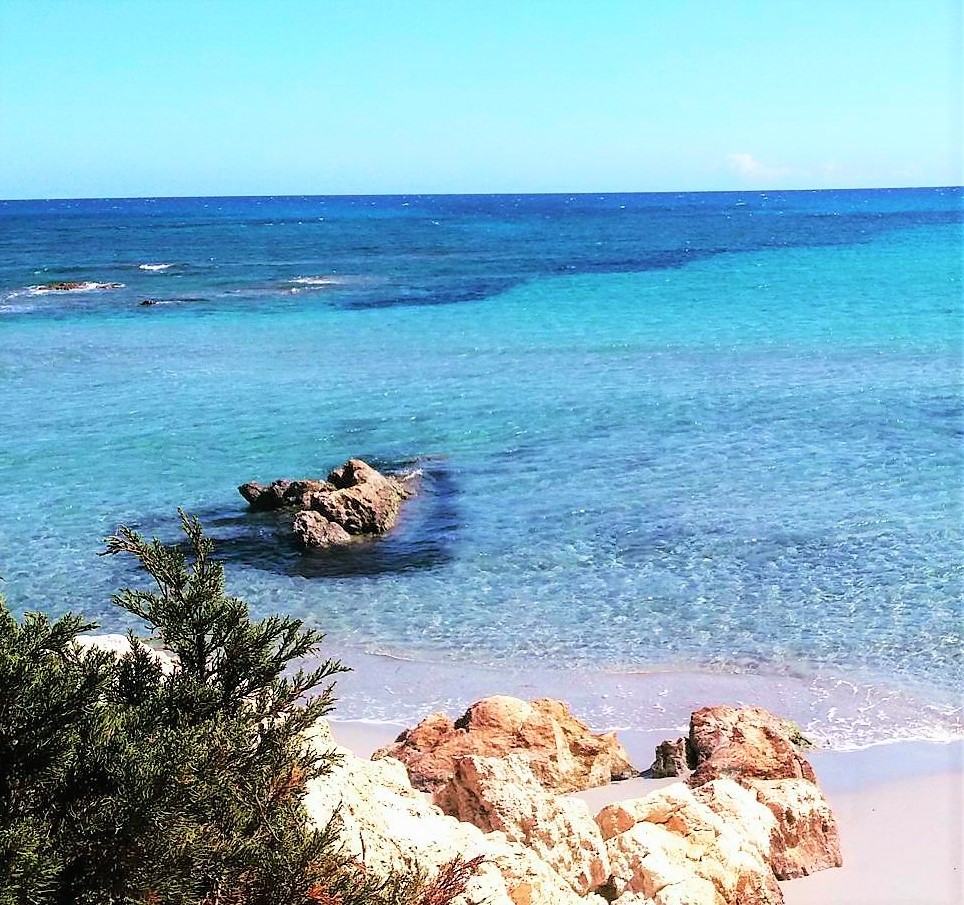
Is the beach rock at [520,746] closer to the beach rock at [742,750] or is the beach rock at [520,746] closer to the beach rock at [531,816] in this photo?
the beach rock at [742,750]

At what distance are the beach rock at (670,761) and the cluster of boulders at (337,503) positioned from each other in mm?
7409

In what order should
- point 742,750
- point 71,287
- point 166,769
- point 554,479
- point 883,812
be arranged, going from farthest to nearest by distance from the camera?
point 71,287 → point 554,479 → point 883,812 → point 742,750 → point 166,769

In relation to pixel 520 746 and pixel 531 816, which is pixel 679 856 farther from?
pixel 520 746

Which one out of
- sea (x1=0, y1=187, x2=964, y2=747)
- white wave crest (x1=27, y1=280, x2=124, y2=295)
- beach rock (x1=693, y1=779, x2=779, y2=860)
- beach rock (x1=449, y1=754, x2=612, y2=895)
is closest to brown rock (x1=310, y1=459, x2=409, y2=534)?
sea (x1=0, y1=187, x2=964, y2=747)

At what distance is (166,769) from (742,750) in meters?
5.63

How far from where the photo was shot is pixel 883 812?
29.4 ft

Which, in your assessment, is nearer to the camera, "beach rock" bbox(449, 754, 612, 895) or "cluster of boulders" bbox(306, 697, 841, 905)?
"cluster of boulders" bbox(306, 697, 841, 905)

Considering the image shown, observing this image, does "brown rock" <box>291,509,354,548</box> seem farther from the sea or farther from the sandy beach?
the sandy beach

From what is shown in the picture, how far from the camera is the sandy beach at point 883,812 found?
7766 millimetres

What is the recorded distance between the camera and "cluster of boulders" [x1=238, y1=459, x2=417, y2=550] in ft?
51.8

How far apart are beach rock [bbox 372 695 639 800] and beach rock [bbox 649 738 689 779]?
21cm

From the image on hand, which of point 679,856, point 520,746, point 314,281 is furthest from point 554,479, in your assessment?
point 314,281

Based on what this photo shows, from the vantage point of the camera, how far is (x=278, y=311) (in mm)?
40250

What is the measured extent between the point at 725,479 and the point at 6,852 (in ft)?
51.8
